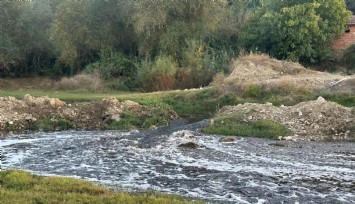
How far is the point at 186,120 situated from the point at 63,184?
50.9 feet

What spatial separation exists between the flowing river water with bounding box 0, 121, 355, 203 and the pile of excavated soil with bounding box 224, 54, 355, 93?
8622 millimetres

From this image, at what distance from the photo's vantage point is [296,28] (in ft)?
129

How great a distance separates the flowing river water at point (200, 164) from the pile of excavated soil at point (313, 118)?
1.41 m

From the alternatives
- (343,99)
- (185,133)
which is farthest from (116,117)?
(343,99)

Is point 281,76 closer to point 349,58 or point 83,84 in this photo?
point 349,58

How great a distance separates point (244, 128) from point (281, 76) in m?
12.2

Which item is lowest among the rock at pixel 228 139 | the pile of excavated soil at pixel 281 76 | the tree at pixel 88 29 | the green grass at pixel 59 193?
the rock at pixel 228 139

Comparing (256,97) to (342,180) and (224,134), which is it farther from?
(342,180)

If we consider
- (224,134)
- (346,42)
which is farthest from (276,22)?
(224,134)

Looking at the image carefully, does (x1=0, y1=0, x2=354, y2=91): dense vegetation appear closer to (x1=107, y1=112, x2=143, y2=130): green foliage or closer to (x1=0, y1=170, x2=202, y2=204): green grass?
(x1=107, y1=112, x2=143, y2=130): green foliage

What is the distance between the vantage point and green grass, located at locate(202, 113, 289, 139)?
21.7m

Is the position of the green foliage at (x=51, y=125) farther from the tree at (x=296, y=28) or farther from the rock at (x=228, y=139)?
the tree at (x=296, y=28)

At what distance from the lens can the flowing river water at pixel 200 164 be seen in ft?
40.8

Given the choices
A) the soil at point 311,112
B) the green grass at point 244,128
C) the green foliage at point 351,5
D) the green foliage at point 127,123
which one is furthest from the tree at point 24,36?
the green foliage at point 351,5
